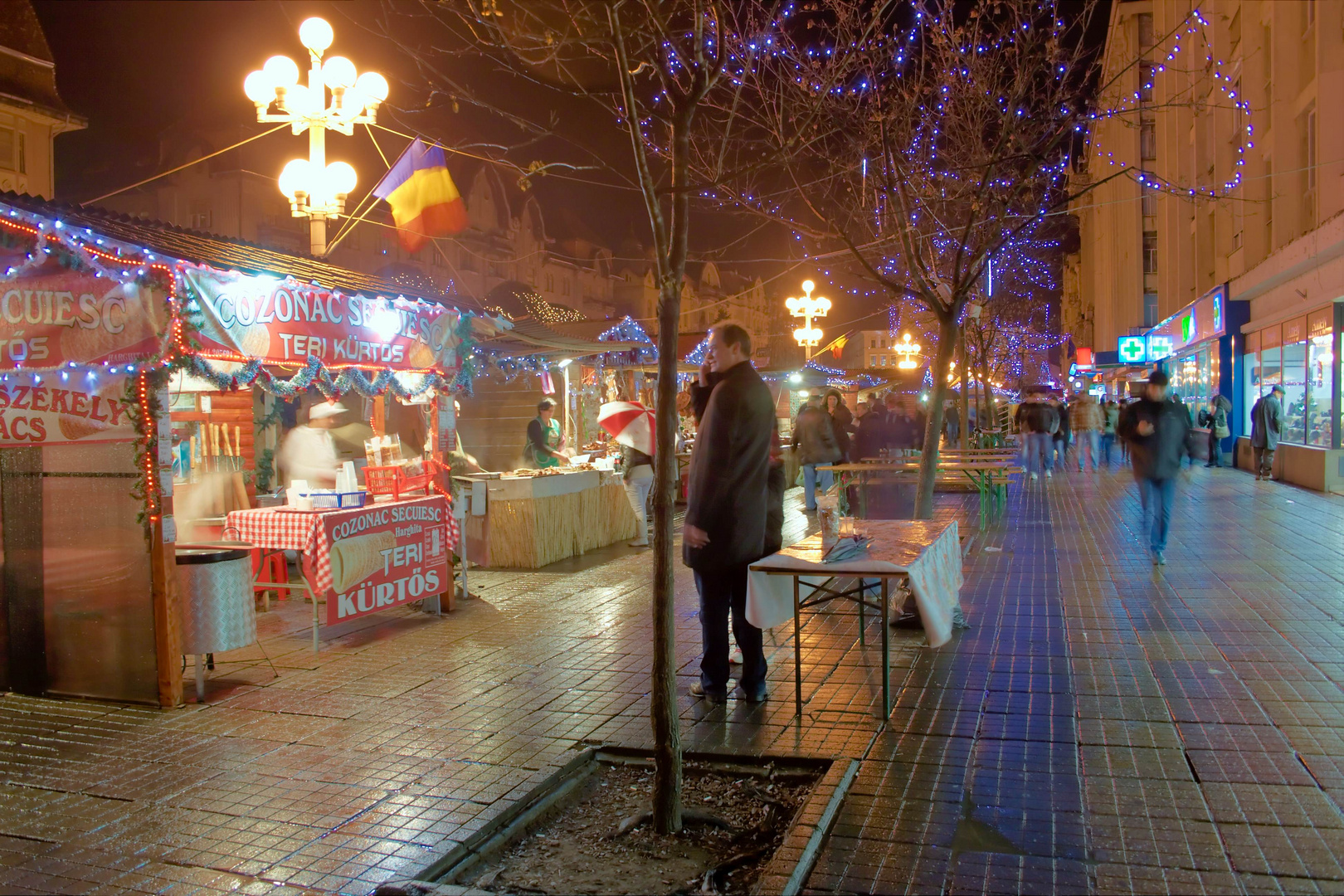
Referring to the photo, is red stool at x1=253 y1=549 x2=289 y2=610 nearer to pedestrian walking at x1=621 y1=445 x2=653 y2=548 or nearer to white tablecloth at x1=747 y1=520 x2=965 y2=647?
pedestrian walking at x1=621 y1=445 x2=653 y2=548

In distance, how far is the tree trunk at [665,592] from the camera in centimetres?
372

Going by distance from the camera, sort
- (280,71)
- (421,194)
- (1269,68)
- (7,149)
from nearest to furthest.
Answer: (280,71) < (421,194) < (1269,68) < (7,149)

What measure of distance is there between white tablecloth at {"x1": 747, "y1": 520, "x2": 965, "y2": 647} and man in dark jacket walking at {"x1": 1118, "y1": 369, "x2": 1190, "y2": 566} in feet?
13.6

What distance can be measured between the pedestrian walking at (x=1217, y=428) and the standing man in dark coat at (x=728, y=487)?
67.9 ft

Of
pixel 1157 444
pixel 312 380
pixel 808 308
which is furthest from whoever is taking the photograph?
pixel 808 308

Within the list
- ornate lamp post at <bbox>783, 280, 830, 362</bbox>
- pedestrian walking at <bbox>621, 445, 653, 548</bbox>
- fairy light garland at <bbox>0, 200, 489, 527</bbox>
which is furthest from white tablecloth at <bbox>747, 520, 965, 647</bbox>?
ornate lamp post at <bbox>783, 280, 830, 362</bbox>

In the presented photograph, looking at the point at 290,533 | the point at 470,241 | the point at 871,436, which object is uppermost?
the point at 470,241

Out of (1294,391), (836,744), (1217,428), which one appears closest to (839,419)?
(1294,391)

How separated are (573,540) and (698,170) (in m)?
4.69

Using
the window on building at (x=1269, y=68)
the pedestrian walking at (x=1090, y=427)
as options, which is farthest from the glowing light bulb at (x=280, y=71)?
the pedestrian walking at (x=1090, y=427)

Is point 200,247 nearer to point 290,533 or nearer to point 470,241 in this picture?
point 290,533

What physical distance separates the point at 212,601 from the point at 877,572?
4342 millimetres

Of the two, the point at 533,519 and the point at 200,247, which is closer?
the point at 200,247

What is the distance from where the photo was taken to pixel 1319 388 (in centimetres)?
1661
